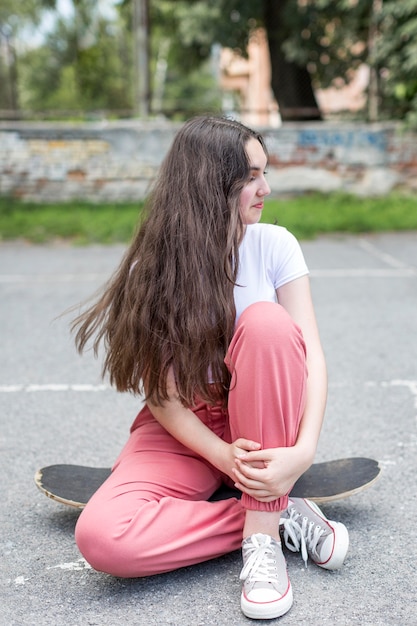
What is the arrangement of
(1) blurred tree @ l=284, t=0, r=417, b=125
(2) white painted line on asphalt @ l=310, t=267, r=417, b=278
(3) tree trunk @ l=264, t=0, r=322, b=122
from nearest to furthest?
(2) white painted line on asphalt @ l=310, t=267, r=417, b=278, (1) blurred tree @ l=284, t=0, r=417, b=125, (3) tree trunk @ l=264, t=0, r=322, b=122

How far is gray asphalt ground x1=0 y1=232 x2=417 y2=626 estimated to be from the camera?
193 centimetres

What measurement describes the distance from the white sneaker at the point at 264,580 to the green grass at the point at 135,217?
22.1 feet

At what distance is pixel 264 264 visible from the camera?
2238 millimetres

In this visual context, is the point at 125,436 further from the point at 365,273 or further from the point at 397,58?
the point at 397,58

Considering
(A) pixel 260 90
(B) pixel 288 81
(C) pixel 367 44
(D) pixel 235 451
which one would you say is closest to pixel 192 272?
(D) pixel 235 451

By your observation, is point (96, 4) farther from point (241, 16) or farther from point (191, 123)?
point (191, 123)

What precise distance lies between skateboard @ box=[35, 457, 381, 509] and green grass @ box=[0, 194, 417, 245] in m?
6.16

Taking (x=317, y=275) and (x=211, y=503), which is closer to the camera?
(x=211, y=503)

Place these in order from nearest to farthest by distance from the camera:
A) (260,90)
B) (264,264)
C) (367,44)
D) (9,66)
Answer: (264,264), (367,44), (9,66), (260,90)

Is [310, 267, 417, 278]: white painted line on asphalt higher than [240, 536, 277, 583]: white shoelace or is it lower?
lower

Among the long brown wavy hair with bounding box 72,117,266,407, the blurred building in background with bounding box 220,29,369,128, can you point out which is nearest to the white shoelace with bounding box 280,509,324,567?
the long brown wavy hair with bounding box 72,117,266,407

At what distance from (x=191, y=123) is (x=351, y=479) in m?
1.17

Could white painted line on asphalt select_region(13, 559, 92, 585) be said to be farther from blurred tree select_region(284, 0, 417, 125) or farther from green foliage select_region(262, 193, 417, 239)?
blurred tree select_region(284, 0, 417, 125)

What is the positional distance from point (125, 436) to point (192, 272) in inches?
53.0
